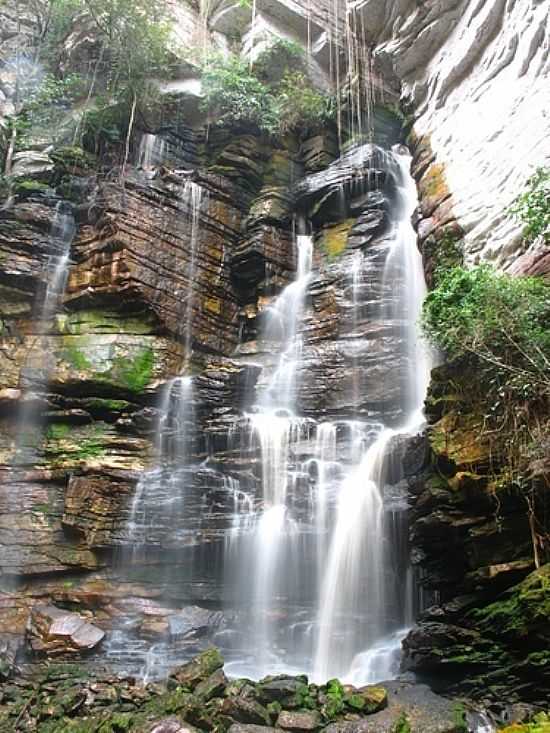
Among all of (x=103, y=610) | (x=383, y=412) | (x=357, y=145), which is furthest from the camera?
(x=357, y=145)

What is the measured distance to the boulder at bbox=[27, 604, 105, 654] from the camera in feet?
29.0

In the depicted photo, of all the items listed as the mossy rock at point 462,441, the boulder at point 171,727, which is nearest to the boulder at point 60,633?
the boulder at point 171,727

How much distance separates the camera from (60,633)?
353 inches

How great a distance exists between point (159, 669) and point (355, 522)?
364cm

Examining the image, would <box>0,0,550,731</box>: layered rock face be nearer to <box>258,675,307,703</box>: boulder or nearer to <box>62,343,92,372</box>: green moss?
<box>62,343,92,372</box>: green moss

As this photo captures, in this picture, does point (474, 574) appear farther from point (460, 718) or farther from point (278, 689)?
point (278, 689)

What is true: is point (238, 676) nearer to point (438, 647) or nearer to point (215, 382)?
point (438, 647)

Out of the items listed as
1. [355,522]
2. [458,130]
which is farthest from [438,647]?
[458,130]

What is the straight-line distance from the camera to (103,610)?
9.84 meters

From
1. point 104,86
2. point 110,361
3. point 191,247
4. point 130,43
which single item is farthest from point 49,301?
point 104,86

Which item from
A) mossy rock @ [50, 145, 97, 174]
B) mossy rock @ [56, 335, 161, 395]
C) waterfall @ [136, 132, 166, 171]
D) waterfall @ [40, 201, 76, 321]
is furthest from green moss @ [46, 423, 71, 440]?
waterfall @ [136, 132, 166, 171]

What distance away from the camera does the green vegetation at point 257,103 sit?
18.9 metres

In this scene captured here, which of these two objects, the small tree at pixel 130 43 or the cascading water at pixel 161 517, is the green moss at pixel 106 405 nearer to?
the cascading water at pixel 161 517

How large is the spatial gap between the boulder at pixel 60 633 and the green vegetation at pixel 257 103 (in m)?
14.8
